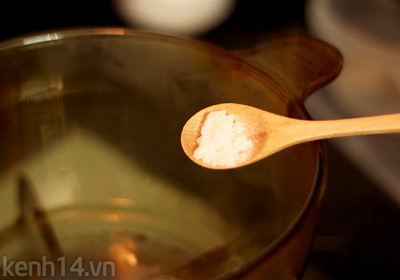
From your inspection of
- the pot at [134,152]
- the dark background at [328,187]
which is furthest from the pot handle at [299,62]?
the dark background at [328,187]

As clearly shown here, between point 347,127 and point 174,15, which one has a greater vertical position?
point 174,15

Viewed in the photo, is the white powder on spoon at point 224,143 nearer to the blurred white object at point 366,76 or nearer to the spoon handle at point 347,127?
the spoon handle at point 347,127

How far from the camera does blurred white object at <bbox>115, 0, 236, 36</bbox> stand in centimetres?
55

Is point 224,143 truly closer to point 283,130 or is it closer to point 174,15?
point 283,130

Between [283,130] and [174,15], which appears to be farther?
[174,15]

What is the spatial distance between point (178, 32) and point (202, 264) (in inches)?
11.1

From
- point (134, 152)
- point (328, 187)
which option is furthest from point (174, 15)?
point (328, 187)

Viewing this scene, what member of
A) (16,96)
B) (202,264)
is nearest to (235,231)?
(202,264)

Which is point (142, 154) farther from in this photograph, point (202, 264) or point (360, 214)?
point (360, 214)

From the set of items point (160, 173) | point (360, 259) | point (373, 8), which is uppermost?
point (373, 8)

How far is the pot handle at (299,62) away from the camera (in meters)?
0.39

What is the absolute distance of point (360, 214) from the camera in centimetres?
43

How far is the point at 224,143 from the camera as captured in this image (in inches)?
14.4

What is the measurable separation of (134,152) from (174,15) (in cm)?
18
